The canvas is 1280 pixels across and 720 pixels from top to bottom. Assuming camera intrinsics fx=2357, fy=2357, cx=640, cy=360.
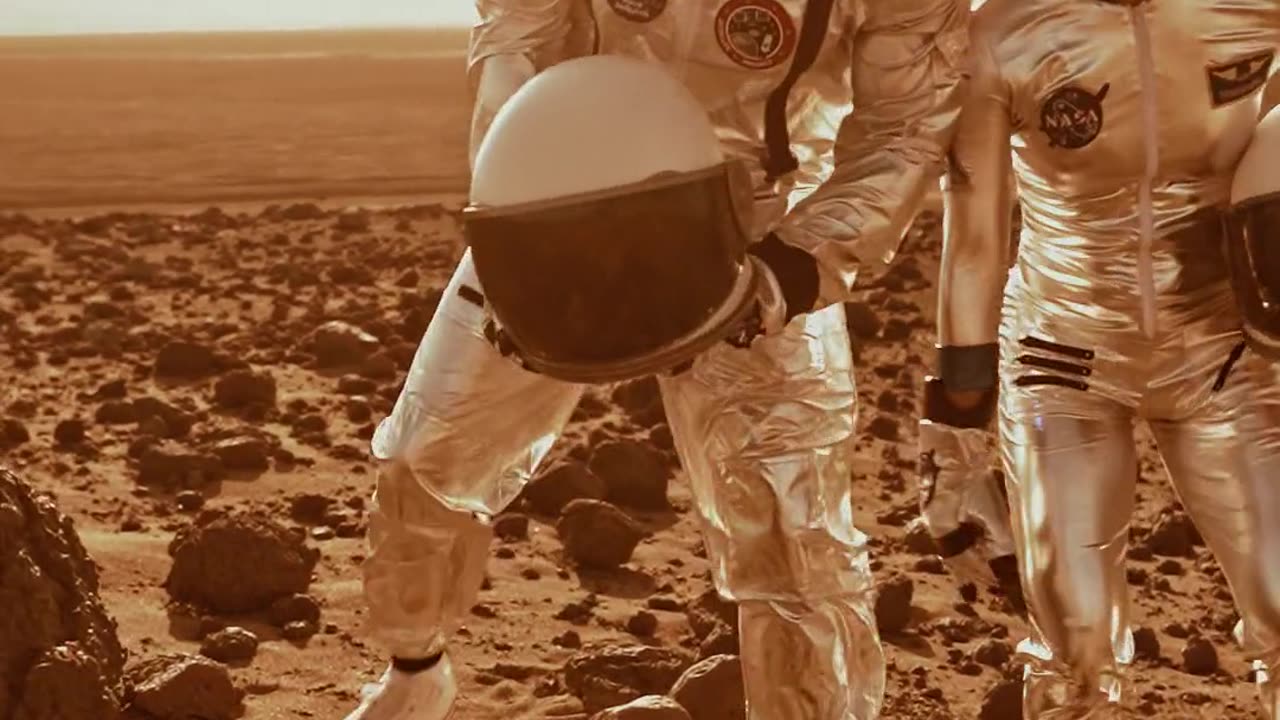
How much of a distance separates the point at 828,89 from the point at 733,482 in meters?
0.66

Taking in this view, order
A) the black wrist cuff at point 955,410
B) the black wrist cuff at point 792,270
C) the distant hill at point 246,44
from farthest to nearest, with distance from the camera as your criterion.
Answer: the distant hill at point 246,44 → the black wrist cuff at point 955,410 → the black wrist cuff at point 792,270

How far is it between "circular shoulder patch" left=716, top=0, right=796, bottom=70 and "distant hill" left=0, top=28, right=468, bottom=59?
3364cm

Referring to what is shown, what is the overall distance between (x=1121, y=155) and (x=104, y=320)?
7.73 m

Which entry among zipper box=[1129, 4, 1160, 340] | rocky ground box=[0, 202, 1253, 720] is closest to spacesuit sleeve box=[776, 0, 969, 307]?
zipper box=[1129, 4, 1160, 340]

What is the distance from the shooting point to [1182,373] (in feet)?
12.8

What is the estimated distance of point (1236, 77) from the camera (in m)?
3.84

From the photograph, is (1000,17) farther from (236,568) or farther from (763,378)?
(236,568)

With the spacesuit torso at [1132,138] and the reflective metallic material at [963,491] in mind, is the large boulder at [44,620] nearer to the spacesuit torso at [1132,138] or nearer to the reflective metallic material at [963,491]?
the reflective metallic material at [963,491]

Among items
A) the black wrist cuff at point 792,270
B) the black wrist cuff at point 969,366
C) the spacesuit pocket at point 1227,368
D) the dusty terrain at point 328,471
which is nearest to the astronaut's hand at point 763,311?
the black wrist cuff at point 792,270

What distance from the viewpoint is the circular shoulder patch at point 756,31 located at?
3680 mm

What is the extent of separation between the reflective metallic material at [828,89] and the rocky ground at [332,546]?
1.77 m

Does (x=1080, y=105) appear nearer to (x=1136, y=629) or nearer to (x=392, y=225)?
(x=1136, y=629)

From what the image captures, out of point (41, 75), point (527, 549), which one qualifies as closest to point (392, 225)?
point (527, 549)

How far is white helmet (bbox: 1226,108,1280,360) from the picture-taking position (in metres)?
3.68
